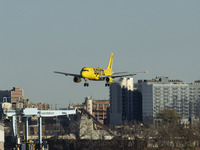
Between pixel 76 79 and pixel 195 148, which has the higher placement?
pixel 76 79

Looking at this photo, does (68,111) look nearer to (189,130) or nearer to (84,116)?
(84,116)

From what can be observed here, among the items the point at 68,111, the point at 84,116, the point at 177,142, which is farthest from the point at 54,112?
the point at 177,142

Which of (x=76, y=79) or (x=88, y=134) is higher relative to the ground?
(x=76, y=79)

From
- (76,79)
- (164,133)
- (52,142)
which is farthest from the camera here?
(52,142)

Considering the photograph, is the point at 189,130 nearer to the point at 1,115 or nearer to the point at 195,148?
the point at 195,148

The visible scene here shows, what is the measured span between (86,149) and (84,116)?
30.7m

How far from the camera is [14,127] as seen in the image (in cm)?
14025

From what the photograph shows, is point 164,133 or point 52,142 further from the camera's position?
point 52,142

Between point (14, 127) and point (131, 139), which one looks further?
point (131, 139)

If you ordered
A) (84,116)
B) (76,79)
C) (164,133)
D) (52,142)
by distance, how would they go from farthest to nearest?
(84,116) < (52,142) < (164,133) < (76,79)

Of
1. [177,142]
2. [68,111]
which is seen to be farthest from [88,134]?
[177,142]

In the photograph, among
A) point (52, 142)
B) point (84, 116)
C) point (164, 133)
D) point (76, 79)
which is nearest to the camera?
point (76, 79)

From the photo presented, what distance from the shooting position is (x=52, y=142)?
158875 mm

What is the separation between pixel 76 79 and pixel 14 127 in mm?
16023
